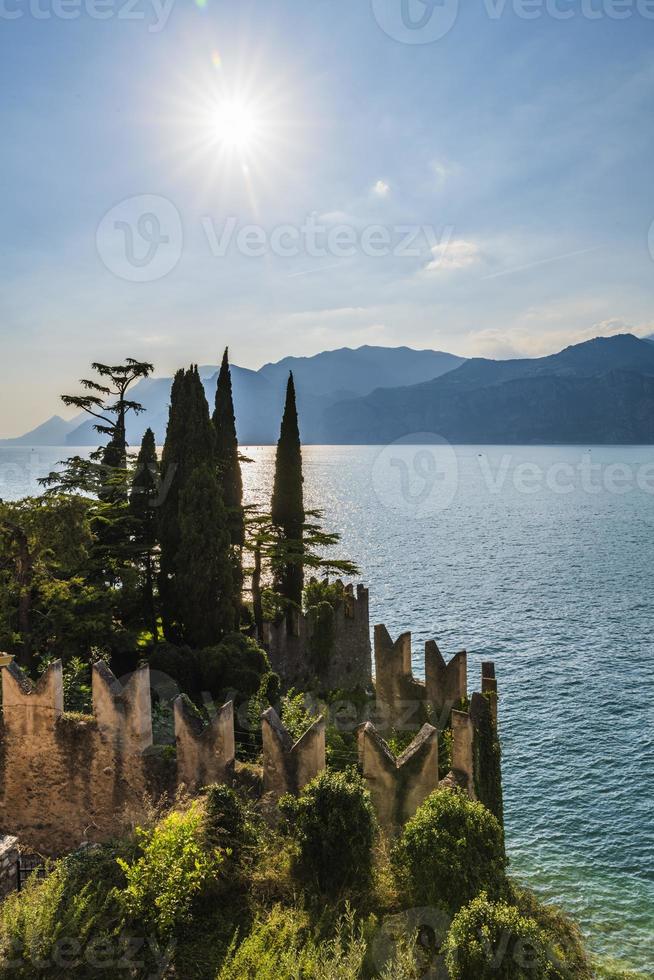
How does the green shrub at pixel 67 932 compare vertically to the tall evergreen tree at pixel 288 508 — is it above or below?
below

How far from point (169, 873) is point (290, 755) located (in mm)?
3736

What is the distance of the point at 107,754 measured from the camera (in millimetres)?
14422

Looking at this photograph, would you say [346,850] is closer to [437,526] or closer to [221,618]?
[221,618]

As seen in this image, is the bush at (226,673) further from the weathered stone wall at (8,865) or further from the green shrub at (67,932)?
the green shrub at (67,932)

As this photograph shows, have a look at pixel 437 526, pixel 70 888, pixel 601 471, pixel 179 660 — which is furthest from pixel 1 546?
pixel 601 471

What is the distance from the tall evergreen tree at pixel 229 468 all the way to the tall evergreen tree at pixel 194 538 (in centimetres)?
157

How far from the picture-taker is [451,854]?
1149 cm

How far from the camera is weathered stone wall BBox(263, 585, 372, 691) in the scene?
108 feet

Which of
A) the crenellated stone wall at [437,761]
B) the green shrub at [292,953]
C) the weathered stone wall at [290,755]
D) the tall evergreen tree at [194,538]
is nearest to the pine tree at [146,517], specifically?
the tall evergreen tree at [194,538]

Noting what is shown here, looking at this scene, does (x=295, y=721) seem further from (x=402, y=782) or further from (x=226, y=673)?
(x=226, y=673)

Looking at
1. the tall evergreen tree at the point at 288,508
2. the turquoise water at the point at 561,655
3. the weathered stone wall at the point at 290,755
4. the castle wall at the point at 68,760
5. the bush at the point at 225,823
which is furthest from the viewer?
the tall evergreen tree at the point at 288,508

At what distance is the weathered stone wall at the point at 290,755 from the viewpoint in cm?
1350

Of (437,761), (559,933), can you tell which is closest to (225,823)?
(437,761)

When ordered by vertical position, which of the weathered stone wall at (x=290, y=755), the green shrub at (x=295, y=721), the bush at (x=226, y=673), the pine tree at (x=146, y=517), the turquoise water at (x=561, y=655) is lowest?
the turquoise water at (x=561, y=655)
